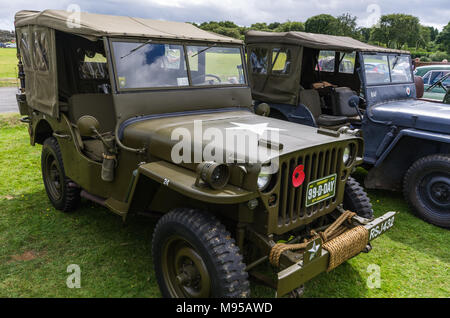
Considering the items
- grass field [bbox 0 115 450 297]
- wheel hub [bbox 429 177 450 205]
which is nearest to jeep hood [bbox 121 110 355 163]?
grass field [bbox 0 115 450 297]

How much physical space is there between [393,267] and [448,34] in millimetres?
77030

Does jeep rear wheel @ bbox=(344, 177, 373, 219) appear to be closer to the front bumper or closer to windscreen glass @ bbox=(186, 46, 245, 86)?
the front bumper

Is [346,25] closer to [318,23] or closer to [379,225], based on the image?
[318,23]

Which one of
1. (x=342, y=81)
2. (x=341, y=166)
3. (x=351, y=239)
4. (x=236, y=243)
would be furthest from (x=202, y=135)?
(x=342, y=81)

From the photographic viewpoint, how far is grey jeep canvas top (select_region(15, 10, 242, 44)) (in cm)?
336

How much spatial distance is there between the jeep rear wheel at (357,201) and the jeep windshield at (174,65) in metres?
1.72

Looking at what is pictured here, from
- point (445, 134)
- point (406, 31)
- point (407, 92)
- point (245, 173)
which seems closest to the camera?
point (245, 173)

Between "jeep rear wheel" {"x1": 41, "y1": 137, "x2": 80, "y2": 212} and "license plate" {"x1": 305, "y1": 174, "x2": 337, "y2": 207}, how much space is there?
9.48 feet

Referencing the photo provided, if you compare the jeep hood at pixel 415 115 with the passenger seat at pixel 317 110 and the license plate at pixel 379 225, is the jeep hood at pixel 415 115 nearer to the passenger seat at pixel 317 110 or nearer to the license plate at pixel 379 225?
the passenger seat at pixel 317 110

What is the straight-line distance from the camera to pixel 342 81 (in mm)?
7414

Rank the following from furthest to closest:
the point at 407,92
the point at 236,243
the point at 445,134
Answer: the point at 407,92
the point at 445,134
the point at 236,243

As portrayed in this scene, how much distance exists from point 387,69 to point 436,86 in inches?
158

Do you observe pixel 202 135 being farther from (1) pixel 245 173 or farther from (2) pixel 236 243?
(2) pixel 236 243

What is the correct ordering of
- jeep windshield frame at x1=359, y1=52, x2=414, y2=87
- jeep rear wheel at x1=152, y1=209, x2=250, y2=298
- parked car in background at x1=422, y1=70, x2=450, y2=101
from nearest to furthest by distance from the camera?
jeep rear wheel at x1=152, y1=209, x2=250, y2=298 → jeep windshield frame at x1=359, y1=52, x2=414, y2=87 → parked car in background at x1=422, y1=70, x2=450, y2=101
